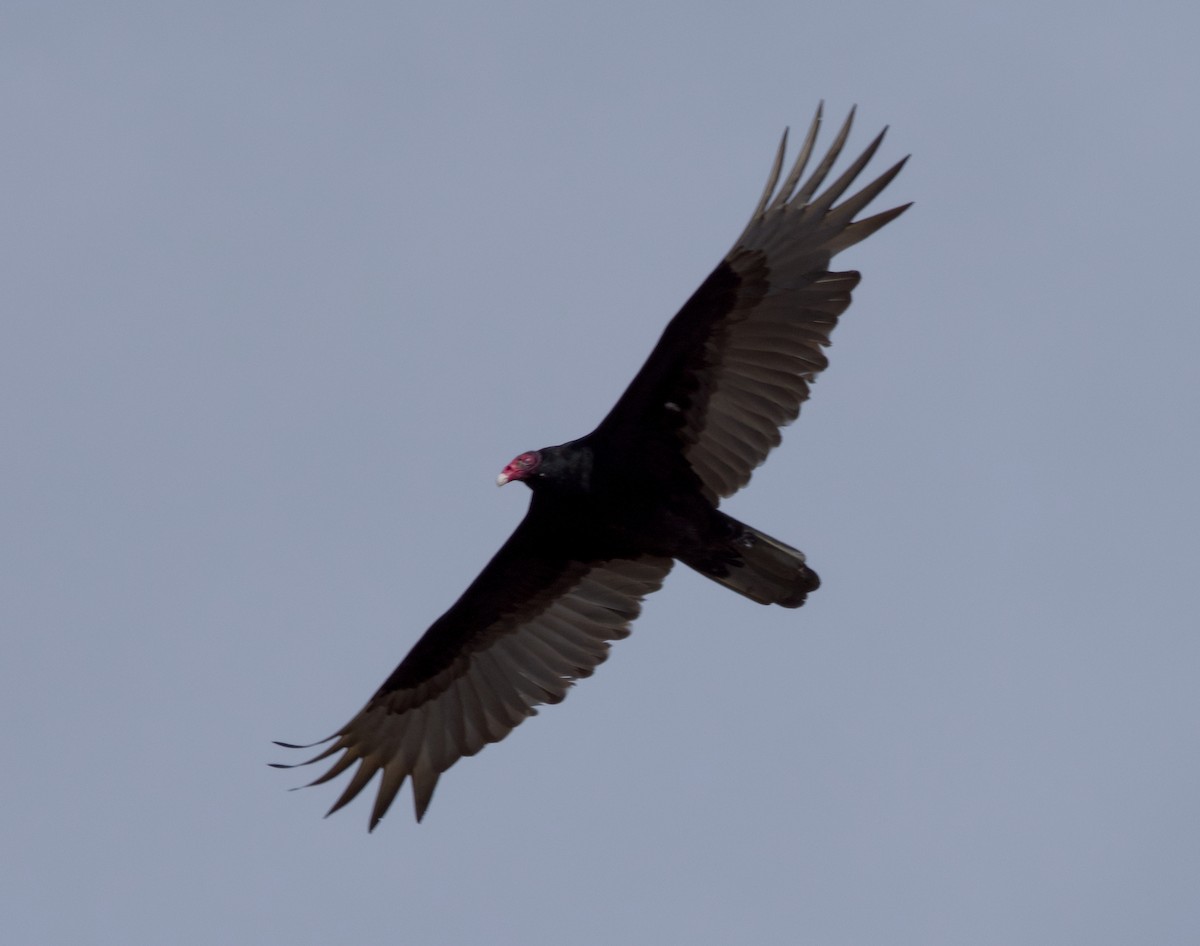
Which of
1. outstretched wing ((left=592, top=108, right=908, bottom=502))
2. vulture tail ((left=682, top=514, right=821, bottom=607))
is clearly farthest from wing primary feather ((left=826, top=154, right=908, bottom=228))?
vulture tail ((left=682, top=514, right=821, bottom=607))

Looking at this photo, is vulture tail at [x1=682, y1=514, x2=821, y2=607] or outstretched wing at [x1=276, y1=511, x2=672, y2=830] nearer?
vulture tail at [x1=682, y1=514, x2=821, y2=607]

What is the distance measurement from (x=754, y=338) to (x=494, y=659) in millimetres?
2379

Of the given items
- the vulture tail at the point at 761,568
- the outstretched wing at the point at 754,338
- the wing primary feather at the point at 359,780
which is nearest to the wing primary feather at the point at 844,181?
the outstretched wing at the point at 754,338

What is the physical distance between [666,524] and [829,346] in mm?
1263

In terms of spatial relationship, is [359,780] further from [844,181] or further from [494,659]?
[844,181]

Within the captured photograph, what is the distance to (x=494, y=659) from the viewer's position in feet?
34.3

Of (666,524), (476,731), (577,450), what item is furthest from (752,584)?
(476,731)

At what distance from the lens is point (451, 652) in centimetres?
1051

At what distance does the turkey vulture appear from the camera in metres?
9.43

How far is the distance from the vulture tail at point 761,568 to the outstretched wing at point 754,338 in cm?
29

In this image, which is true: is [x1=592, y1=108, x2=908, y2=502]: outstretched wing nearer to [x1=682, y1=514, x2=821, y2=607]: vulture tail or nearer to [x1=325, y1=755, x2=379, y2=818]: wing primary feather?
[x1=682, y1=514, x2=821, y2=607]: vulture tail

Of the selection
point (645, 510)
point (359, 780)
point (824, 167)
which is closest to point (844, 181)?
point (824, 167)

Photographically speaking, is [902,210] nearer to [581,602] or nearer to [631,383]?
[631,383]

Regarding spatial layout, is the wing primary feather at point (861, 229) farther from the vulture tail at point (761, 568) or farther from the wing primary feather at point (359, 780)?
the wing primary feather at point (359, 780)
